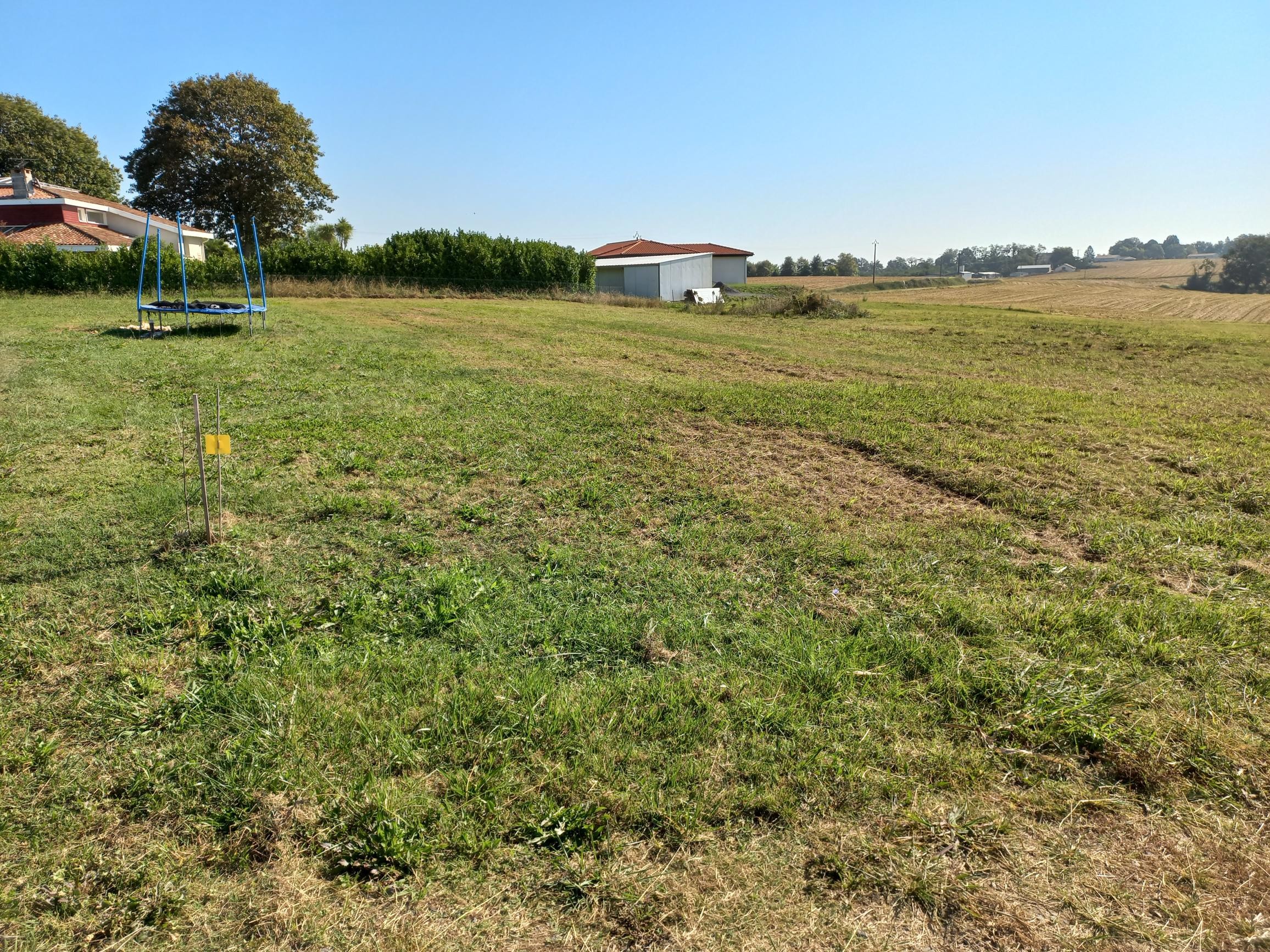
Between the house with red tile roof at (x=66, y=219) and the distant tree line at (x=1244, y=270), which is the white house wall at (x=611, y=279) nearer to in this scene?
the house with red tile roof at (x=66, y=219)

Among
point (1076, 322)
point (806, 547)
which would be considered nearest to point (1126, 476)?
point (806, 547)

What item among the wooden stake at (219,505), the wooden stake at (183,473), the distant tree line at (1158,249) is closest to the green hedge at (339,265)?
the wooden stake at (183,473)

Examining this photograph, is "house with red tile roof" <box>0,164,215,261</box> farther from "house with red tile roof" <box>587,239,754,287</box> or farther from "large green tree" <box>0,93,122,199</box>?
"house with red tile roof" <box>587,239,754,287</box>

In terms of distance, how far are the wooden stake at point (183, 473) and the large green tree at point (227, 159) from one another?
38.1 m

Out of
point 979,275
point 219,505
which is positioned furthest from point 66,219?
point 979,275

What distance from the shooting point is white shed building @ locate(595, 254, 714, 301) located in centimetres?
3716

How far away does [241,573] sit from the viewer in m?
4.12

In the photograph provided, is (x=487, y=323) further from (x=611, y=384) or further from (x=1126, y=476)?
(x=1126, y=476)

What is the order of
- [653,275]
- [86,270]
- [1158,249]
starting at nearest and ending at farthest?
[86,270]
[653,275]
[1158,249]

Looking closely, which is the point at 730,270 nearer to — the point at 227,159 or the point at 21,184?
the point at 227,159

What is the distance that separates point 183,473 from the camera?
5391mm

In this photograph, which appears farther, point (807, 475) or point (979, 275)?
point (979, 275)

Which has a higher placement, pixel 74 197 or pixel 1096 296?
pixel 74 197

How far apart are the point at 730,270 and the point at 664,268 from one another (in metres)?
11.8
